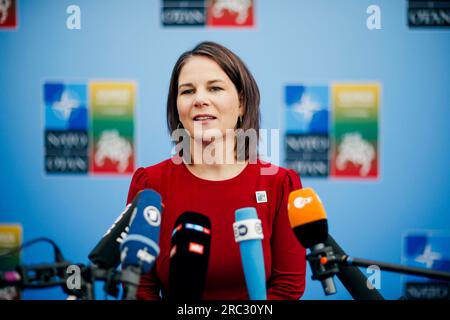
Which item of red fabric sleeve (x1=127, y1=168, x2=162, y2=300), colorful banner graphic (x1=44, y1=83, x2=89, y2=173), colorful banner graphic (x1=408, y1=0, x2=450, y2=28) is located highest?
colorful banner graphic (x1=408, y1=0, x2=450, y2=28)

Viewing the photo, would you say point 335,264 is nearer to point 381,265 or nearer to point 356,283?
point 381,265

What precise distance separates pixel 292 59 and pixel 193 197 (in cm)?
65

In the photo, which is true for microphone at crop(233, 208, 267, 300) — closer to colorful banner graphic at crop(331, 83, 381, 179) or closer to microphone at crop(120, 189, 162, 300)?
microphone at crop(120, 189, 162, 300)

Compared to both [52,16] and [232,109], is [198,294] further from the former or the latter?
[52,16]

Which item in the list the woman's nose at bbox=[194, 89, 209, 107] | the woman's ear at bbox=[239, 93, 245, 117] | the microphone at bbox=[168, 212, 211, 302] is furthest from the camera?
the woman's ear at bbox=[239, 93, 245, 117]

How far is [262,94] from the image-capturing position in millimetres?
1681

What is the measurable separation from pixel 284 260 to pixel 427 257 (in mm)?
566

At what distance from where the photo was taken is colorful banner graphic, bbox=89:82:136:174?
5.64ft

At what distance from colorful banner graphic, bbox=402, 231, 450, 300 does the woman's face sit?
2.57ft

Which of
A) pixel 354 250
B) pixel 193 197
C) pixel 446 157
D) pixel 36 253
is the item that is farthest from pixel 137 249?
pixel 446 157

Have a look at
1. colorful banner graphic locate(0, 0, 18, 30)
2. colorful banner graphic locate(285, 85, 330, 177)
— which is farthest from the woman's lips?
colorful banner graphic locate(0, 0, 18, 30)

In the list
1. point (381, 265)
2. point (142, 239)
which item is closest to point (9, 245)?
point (142, 239)

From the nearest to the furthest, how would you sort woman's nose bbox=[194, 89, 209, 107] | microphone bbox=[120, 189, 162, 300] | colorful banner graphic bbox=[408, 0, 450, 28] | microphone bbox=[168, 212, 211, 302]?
microphone bbox=[120, 189, 162, 300], microphone bbox=[168, 212, 211, 302], woman's nose bbox=[194, 89, 209, 107], colorful banner graphic bbox=[408, 0, 450, 28]

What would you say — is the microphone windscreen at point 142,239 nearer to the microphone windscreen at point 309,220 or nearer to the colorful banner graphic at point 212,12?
the microphone windscreen at point 309,220
